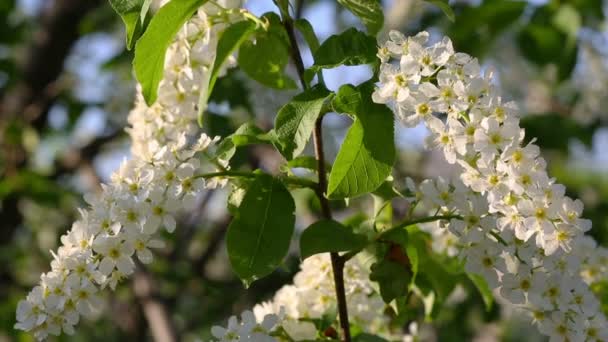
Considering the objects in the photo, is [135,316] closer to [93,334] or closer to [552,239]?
[93,334]

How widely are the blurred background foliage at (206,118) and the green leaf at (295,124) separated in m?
1.01

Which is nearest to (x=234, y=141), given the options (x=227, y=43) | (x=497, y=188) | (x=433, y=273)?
(x=227, y=43)

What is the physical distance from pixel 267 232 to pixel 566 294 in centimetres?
56

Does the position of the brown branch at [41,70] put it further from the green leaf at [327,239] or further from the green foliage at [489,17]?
the green leaf at [327,239]

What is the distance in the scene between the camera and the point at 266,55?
176cm

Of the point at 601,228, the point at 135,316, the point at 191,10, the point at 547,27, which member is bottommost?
the point at 135,316

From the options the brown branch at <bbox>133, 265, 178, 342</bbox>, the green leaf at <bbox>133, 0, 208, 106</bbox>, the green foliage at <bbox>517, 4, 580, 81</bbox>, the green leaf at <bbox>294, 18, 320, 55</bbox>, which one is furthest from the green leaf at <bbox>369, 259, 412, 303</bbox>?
the green foliage at <bbox>517, 4, 580, 81</bbox>

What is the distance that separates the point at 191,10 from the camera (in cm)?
Answer: 160

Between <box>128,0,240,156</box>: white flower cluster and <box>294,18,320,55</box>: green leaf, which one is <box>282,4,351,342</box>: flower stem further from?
<box>128,0,240,156</box>: white flower cluster

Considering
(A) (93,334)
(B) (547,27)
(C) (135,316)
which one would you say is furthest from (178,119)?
(A) (93,334)

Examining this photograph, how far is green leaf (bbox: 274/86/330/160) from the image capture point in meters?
1.48

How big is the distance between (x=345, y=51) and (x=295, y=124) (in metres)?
0.16

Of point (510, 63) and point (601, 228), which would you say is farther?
point (510, 63)

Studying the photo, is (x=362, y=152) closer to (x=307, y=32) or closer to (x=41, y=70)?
(x=307, y=32)
